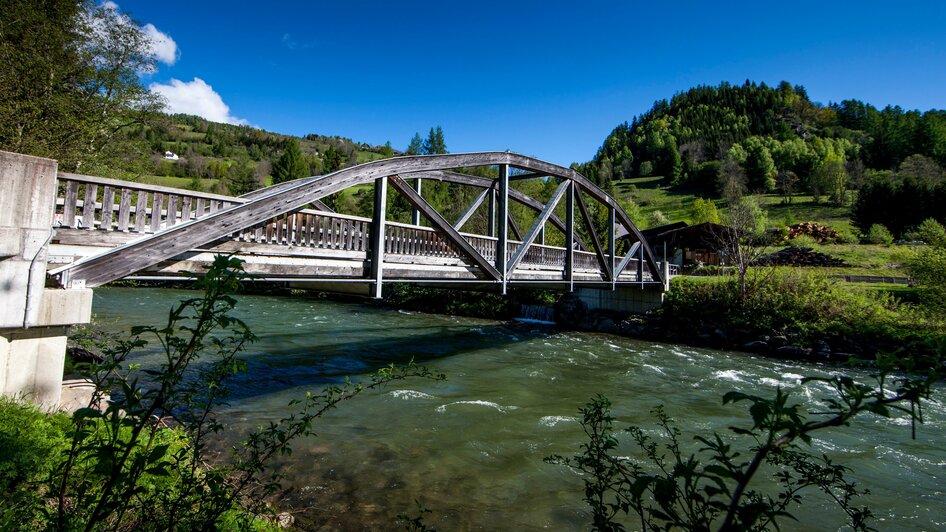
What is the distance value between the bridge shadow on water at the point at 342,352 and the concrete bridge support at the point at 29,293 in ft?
10.4

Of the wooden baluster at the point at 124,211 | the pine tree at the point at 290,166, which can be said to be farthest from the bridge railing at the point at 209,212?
the pine tree at the point at 290,166

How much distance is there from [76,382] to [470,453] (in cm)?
491

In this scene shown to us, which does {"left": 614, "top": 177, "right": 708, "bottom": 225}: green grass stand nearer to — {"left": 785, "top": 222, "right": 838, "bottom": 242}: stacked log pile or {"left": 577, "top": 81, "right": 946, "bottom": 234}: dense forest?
{"left": 577, "top": 81, "right": 946, "bottom": 234}: dense forest

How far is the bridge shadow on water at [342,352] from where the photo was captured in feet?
32.6

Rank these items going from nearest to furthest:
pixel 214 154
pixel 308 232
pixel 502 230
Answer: pixel 308 232 < pixel 502 230 < pixel 214 154

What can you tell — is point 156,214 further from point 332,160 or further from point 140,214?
point 332,160

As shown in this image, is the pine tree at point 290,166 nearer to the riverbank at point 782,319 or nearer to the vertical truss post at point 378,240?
the riverbank at point 782,319

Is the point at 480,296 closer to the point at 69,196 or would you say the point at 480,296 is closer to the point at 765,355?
the point at 765,355

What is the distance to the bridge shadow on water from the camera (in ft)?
32.6

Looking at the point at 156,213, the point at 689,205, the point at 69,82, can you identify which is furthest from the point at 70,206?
the point at 689,205

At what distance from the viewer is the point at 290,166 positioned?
78875 millimetres

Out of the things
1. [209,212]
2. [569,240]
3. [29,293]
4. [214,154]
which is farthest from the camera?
[214,154]

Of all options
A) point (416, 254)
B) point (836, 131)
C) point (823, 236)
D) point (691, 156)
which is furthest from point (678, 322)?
point (836, 131)

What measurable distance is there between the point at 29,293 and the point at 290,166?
81.1 m
